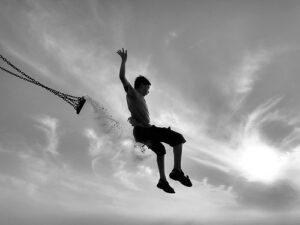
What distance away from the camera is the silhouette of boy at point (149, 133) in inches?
384

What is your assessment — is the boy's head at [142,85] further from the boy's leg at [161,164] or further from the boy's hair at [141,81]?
the boy's leg at [161,164]

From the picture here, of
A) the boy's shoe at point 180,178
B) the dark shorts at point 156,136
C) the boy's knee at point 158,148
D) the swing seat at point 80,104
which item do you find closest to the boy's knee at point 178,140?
the dark shorts at point 156,136

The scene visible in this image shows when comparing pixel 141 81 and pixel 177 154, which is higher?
pixel 141 81

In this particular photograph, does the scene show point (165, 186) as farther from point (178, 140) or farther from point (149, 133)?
point (149, 133)

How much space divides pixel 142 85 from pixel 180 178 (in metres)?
2.91

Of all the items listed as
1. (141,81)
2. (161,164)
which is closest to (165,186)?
(161,164)

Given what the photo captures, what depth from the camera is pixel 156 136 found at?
9953mm

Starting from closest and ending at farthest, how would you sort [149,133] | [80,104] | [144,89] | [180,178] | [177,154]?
[180,178]
[149,133]
[177,154]
[144,89]
[80,104]

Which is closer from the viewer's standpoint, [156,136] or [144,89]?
[156,136]

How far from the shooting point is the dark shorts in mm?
9891

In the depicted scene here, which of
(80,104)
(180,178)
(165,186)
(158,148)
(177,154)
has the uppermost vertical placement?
(80,104)

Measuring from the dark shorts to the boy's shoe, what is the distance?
82 cm

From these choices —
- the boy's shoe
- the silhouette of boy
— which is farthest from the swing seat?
the boy's shoe

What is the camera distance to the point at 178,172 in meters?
9.80
